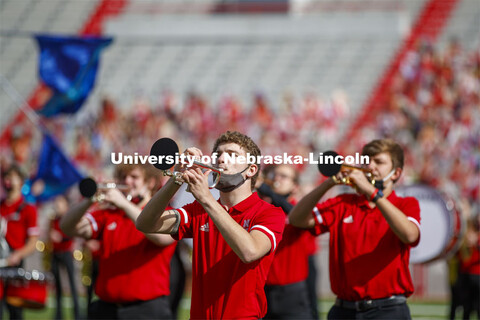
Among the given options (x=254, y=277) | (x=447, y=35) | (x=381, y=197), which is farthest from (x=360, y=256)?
(x=447, y=35)

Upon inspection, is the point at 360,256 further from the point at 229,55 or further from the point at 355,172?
the point at 229,55

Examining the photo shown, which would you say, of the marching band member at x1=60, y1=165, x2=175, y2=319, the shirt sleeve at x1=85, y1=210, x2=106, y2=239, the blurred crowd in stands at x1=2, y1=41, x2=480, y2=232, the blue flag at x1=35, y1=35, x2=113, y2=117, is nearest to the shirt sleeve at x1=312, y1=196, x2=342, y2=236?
the marching band member at x1=60, y1=165, x2=175, y2=319

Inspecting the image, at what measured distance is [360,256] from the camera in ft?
17.0

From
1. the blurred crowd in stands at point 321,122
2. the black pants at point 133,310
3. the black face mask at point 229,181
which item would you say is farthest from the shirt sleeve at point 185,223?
the blurred crowd in stands at point 321,122

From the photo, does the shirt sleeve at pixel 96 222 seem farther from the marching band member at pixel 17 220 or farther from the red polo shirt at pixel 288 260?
the marching band member at pixel 17 220

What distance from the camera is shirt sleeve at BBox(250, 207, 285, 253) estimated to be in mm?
4102

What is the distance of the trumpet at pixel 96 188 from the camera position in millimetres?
5137

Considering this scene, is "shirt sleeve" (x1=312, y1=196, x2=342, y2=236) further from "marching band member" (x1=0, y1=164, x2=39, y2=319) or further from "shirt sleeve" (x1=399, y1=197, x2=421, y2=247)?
"marching band member" (x1=0, y1=164, x2=39, y2=319)

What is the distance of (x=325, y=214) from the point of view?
5336 millimetres

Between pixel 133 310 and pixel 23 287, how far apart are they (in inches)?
97.8

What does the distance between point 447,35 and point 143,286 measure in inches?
717

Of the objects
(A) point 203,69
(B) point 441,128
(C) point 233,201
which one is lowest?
(C) point 233,201

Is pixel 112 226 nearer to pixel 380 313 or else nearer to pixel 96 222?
pixel 96 222

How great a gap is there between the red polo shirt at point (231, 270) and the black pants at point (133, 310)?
1.72m
